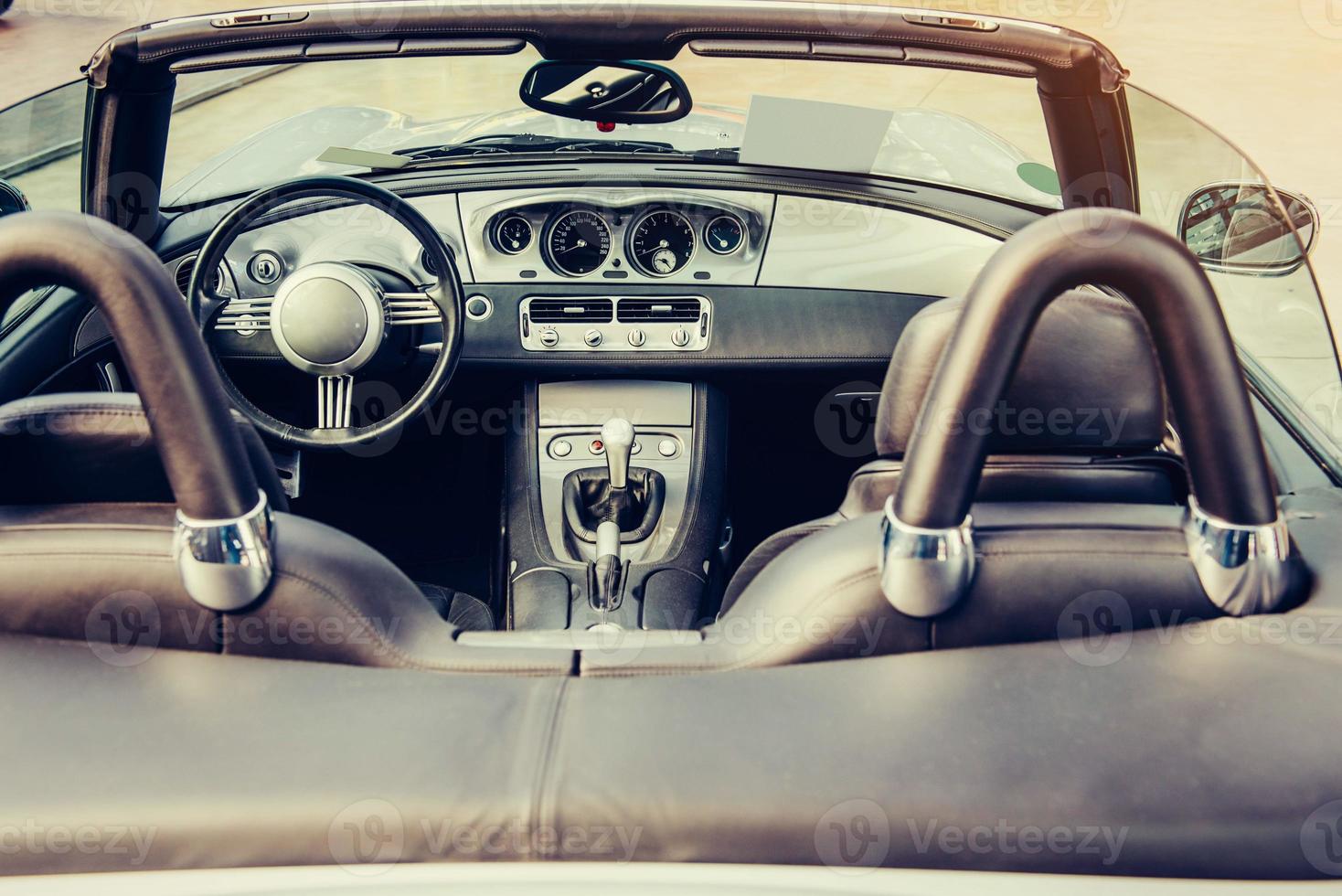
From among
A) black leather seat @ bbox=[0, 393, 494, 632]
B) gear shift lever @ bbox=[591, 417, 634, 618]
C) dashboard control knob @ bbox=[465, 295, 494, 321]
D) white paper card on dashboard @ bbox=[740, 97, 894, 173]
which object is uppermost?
white paper card on dashboard @ bbox=[740, 97, 894, 173]

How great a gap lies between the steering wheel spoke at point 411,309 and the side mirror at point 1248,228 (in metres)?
1.68

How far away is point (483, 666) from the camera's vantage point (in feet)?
3.97

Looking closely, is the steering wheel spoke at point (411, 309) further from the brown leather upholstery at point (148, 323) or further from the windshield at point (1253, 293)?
the windshield at point (1253, 293)

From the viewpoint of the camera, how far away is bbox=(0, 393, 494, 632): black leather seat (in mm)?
1253

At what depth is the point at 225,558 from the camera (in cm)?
112

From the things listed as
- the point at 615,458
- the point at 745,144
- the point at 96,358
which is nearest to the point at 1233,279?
the point at 745,144

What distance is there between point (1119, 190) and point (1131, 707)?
1529 mm

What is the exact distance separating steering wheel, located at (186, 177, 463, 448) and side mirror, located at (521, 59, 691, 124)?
0.41 m

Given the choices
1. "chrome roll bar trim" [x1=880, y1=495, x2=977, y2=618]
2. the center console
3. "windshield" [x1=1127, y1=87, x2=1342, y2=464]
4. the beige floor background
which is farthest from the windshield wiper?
the beige floor background

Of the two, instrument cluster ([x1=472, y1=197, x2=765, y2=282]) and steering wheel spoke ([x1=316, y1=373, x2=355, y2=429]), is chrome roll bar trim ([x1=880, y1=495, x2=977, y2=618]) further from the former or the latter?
instrument cluster ([x1=472, y1=197, x2=765, y2=282])

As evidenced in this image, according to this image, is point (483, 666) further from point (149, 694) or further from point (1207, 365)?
point (1207, 365)

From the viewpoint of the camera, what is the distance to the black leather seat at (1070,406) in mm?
1383

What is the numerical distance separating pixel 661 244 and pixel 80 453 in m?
2.00

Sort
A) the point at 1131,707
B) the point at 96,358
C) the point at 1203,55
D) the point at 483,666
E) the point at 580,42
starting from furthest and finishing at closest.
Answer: the point at 1203,55 < the point at 96,358 < the point at 580,42 < the point at 483,666 < the point at 1131,707
